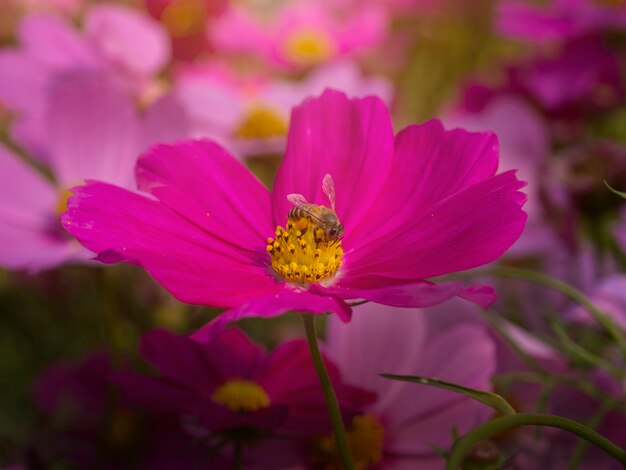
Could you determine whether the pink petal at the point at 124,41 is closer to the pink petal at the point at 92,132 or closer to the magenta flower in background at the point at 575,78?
the pink petal at the point at 92,132

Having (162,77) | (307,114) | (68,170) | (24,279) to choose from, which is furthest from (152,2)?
(307,114)

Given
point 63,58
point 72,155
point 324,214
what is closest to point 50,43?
point 63,58

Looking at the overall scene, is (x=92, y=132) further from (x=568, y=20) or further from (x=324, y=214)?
(x=568, y=20)

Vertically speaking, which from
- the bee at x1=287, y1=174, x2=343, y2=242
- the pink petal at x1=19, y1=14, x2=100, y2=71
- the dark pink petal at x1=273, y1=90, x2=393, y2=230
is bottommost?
the bee at x1=287, y1=174, x2=343, y2=242

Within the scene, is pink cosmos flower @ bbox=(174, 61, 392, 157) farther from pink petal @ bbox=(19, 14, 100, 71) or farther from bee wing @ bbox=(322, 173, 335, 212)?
bee wing @ bbox=(322, 173, 335, 212)

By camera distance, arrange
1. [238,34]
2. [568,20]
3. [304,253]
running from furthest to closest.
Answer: [238,34], [568,20], [304,253]

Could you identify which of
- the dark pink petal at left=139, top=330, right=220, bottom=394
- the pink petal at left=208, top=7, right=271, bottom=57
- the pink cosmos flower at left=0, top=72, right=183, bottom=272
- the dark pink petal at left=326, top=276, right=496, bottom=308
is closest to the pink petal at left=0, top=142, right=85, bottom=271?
the pink cosmos flower at left=0, top=72, right=183, bottom=272

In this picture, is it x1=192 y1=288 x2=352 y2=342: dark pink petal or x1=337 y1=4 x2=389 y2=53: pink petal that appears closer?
x1=192 y1=288 x2=352 y2=342: dark pink petal
